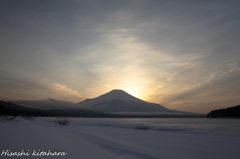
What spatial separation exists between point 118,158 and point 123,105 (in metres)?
191

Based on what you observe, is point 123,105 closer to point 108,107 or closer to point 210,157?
point 108,107

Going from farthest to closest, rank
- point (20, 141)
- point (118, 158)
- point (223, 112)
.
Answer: point (223, 112), point (118, 158), point (20, 141)

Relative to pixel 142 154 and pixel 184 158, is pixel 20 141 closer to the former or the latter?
pixel 142 154

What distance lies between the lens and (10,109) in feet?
21.1

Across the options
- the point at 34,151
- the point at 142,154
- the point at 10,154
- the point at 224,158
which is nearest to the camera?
the point at 10,154

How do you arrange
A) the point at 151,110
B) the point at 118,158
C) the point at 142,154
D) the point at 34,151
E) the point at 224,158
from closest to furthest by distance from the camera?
the point at 34,151 → the point at 118,158 → the point at 142,154 → the point at 224,158 → the point at 151,110

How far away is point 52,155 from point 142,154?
234cm

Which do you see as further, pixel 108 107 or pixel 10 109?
pixel 108 107

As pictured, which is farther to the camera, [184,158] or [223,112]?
[223,112]

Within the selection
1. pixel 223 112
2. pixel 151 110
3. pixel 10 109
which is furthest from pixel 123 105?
pixel 10 109

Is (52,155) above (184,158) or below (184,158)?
above

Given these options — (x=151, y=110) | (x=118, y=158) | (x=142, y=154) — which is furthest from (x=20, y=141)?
(x=151, y=110)

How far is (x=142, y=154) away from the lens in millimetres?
3846

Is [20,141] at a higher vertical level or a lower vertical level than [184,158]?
higher
